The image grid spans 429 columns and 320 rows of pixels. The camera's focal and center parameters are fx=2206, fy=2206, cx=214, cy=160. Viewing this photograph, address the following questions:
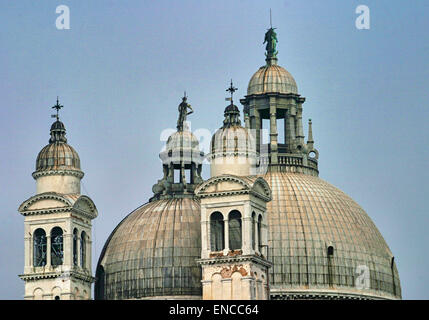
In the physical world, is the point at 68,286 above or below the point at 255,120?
below

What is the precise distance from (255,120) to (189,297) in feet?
67.3

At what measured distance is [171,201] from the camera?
173 metres

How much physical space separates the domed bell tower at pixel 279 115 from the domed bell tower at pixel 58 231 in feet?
62.9

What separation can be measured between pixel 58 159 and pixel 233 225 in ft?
48.4

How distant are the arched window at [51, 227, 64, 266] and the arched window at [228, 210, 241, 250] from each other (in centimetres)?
1291

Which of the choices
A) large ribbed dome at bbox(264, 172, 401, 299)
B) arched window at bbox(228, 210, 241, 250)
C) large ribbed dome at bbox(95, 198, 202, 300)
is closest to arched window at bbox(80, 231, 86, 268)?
large ribbed dome at bbox(95, 198, 202, 300)

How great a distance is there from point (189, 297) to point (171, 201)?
1032cm

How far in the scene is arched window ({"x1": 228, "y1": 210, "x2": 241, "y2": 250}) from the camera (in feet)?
527
